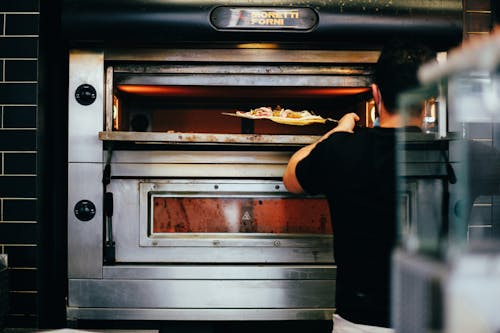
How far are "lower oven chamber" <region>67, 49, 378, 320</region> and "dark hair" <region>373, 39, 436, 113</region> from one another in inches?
28.2

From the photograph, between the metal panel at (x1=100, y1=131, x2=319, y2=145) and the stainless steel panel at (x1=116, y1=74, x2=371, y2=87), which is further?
the stainless steel panel at (x1=116, y1=74, x2=371, y2=87)

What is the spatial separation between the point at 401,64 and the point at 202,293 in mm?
1276

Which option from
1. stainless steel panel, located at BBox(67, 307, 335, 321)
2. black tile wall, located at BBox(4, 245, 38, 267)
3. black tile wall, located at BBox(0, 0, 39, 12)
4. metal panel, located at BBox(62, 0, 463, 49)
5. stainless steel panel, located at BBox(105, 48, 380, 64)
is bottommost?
stainless steel panel, located at BBox(67, 307, 335, 321)

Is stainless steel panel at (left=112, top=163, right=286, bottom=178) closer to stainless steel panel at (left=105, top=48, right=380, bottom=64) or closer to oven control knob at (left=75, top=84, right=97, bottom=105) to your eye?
oven control knob at (left=75, top=84, right=97, bottom=105)

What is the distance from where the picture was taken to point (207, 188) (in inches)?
83.8

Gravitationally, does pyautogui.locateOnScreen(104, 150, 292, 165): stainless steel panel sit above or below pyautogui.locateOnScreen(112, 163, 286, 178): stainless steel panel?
above

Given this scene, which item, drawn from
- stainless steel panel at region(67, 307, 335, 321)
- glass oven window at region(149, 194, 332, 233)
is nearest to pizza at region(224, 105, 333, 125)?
glass oven window at region(149, 194, 332, 233)

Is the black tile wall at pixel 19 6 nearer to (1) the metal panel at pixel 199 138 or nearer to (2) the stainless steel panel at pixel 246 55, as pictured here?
(2) the stainless steel panel at pixel 246 55

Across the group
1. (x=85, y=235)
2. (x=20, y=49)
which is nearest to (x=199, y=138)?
(x=85, y=235)

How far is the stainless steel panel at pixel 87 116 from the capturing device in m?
2.11

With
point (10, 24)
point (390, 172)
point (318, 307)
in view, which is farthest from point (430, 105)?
point (10, 24)

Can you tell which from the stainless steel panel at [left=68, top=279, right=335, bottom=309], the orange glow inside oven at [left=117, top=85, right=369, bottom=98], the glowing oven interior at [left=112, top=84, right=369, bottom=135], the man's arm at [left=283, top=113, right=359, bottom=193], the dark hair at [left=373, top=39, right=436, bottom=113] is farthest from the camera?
the glowing oven interior at [left=112, top=84, right=369, bottom=135]

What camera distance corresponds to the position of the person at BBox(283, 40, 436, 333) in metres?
1.41

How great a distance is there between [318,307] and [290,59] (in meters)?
1.09
